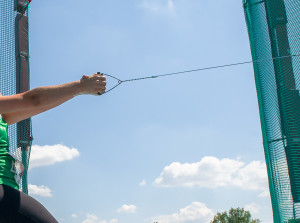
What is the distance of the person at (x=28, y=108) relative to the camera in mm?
1936

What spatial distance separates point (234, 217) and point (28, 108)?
45.3m

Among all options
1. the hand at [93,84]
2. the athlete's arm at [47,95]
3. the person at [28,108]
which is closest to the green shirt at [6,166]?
the person at [28,108]

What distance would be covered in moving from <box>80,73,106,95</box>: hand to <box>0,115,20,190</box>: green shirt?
556mm

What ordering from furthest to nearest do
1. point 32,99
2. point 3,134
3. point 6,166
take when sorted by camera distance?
point 3,134, point 6,166, point 32,99

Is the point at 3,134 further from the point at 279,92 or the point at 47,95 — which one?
the point at 279,92

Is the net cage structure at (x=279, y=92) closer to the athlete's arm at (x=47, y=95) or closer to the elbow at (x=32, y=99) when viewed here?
the athlete's arm at (x=47, y=95)

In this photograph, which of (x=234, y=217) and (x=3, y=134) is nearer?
(x=3, y=134)

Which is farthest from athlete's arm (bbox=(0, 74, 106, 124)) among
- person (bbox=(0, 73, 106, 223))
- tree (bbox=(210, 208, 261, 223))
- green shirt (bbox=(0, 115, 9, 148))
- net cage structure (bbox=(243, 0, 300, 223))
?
tree (bbox=(210, 208, 261, 223))

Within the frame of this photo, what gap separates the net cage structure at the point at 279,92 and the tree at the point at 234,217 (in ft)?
133

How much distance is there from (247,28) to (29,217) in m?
5.49

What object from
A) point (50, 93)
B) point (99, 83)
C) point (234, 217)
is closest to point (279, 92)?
point (99, 83)

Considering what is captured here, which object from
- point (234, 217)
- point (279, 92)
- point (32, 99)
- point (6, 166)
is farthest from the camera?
point (234, 217)

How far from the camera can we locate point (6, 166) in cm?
206

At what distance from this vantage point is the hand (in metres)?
1.98
